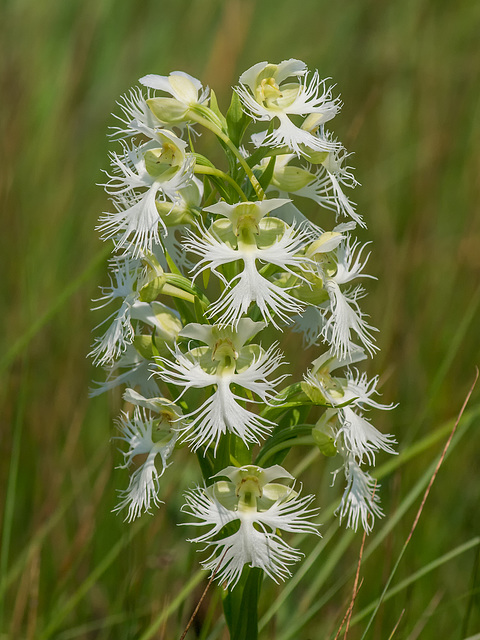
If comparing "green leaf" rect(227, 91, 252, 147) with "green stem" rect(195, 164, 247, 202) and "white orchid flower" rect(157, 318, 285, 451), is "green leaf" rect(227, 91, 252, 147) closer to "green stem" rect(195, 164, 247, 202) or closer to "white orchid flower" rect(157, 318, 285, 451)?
"green stem" rect(195, 164, 247, 202)

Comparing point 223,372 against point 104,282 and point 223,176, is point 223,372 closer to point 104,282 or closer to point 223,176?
point 223,176

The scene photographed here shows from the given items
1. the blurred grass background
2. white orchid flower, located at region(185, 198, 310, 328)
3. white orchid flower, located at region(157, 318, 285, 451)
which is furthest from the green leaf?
the blurred grass background

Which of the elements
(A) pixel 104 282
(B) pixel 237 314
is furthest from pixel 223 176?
(A) pixel 104 282

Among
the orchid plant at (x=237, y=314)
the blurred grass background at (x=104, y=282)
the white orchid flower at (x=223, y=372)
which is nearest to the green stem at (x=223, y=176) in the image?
the orchid plant at (x=237, y=314)

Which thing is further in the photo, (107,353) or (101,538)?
(101,538)

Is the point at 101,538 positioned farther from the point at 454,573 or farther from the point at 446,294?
the point at 446,294

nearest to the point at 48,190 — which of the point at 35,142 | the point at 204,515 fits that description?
the point at 35,142
